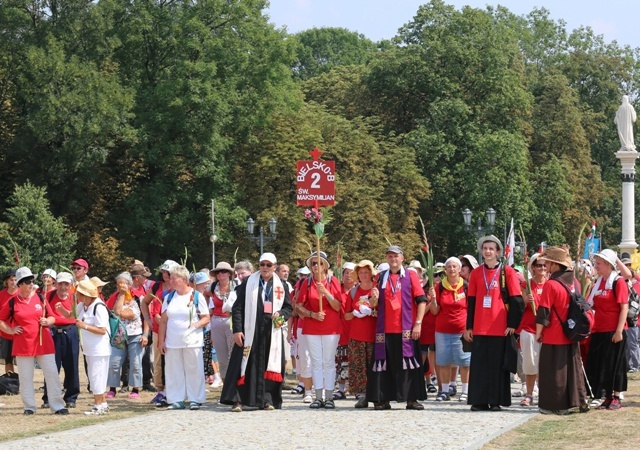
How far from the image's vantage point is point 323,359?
15.8m

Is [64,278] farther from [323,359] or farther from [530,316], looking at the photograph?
[530,316]

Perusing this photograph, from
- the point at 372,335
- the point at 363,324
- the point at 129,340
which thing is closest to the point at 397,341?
the point at 372,335

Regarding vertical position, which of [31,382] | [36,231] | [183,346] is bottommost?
[31,382]

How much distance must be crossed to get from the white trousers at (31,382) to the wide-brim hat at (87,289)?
34.7 inches

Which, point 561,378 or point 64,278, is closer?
point 561,378

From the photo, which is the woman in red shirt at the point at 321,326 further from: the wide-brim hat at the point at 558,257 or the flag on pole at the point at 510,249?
the flag on pole at the point at 510,249

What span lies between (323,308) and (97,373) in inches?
117

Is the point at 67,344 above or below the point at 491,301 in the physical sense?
below

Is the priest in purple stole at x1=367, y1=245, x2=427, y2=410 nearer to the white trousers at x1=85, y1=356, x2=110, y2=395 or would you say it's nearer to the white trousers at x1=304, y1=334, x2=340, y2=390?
the white trousers at x1=304, y1=334, x2=340, y2=390

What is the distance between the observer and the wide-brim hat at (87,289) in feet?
52.1

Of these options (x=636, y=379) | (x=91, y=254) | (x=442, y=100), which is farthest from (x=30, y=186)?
(x=636, y=379)

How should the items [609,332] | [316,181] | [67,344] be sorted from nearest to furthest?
[609,332] → [67,344] → [316,181]

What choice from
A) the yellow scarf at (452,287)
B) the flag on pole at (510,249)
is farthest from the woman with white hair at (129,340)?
the flag on pole at (510,249)

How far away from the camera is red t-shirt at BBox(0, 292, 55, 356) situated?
15492 millimetres
